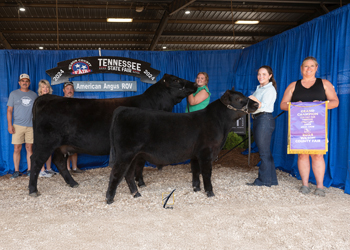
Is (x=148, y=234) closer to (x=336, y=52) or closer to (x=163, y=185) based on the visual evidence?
(x=163, y=185)

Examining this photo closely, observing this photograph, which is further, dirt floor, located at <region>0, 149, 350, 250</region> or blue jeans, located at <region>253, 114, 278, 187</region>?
blue jeans, located at <region>253, 114, 278, 187</region>

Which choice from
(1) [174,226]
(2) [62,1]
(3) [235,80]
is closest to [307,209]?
(1) [174,226]

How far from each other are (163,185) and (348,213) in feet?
8.26

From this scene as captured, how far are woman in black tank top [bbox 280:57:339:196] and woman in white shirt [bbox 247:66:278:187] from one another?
24 centimetres

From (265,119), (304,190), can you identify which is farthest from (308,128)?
(304,190)

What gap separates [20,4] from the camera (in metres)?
7.86

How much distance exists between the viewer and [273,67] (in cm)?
563

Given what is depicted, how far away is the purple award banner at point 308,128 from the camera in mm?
3611

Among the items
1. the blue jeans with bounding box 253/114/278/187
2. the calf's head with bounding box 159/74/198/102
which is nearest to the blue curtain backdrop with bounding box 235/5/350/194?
the blue jeans with bounding box 253/114/278/187

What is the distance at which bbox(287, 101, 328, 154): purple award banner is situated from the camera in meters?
3.61

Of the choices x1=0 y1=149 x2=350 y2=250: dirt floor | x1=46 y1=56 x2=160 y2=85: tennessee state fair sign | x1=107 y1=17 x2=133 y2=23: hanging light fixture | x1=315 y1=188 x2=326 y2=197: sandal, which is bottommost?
x1=0 y1=149 x2=350 y2=250: dirt floor

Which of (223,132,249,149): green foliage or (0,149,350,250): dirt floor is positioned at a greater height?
(223,132,249,149): green foliage

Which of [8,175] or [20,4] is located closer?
[8,175]

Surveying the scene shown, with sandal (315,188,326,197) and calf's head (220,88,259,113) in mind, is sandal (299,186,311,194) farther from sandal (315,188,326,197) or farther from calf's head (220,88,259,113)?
calf's head (220,88,259,113)
